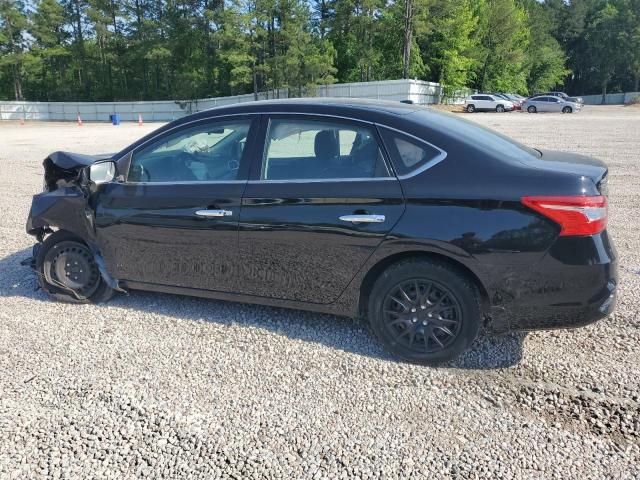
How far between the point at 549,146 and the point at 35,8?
229 feet

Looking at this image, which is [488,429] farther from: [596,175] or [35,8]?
[35,8]

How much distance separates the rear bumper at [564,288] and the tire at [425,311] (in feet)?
0.72

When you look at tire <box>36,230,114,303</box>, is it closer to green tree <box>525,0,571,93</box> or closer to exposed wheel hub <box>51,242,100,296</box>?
exposed wheel hub <box>51,242,100,296</box>

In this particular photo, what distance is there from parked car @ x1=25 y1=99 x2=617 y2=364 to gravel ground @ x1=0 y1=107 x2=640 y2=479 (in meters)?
0.31

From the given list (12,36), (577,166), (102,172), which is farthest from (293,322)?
(12,36)

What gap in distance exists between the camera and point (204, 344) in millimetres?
3795

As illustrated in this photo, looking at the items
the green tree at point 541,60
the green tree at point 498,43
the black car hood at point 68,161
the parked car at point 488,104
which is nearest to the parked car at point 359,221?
the black car hood at point 68,161

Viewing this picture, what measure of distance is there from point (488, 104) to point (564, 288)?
48.1 m

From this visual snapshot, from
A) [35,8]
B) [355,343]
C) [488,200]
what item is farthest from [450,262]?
[35,8]

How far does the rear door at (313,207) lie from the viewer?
134 inches

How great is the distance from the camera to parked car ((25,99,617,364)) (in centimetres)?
309

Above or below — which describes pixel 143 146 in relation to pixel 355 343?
above

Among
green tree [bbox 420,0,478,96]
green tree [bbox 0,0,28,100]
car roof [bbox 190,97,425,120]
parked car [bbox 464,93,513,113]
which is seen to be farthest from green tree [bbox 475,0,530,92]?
car roof [bbox 190,97,425,120]

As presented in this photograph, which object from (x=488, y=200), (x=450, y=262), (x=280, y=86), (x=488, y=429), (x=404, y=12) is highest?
(x=404, y=12)
